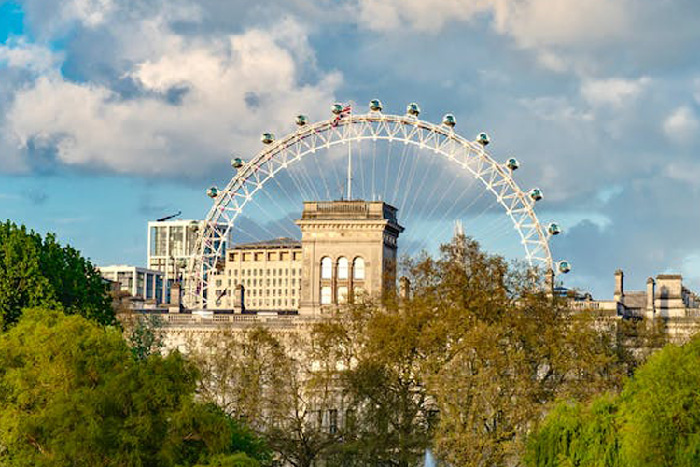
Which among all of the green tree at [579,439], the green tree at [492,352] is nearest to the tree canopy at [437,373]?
the green tree at [492,352]

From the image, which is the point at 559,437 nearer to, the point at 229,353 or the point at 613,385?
the point at 613,385

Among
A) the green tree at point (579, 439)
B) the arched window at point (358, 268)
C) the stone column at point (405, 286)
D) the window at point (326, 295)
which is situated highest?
the arched window at point (358, 268)

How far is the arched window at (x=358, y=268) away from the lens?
135000 mm

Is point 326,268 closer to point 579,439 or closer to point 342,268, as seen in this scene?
point 342,268

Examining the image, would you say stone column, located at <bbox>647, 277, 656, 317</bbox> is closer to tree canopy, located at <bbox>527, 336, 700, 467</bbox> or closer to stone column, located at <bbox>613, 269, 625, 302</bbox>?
stone column, located at <bbox>613, 269, 625, 302</bbox>

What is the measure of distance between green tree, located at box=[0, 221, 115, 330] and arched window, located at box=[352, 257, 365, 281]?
4552cm

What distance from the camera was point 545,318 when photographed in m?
89.2

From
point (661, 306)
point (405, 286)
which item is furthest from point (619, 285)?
point (405, 286)

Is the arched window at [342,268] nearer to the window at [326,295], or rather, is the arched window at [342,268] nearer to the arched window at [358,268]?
the arched window at [358,268]

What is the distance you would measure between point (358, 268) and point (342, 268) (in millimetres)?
1442

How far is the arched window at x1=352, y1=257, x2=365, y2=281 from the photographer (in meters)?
135

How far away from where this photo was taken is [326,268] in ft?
447

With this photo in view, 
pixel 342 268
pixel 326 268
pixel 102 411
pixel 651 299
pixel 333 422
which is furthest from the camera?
pixel 326 268

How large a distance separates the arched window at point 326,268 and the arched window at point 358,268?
215 cm
